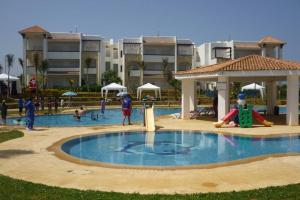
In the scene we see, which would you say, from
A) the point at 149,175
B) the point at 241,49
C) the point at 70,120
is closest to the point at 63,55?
the point at 241,49

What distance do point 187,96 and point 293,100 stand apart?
24.9 feet

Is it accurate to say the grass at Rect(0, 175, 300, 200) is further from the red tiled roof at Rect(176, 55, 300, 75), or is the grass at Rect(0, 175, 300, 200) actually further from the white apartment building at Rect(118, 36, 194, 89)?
the white apartment building at Rect(118, 36, 194, 89)

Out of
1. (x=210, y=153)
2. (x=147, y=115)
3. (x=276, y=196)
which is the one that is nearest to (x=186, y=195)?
(x=276, y=196)

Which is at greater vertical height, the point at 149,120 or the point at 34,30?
the point at 34,30

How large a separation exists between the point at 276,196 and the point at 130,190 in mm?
2777

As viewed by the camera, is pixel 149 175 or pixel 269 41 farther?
pixel 269 41

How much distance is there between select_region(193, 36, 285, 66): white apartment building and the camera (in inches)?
2566

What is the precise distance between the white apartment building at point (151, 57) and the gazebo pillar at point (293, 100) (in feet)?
145

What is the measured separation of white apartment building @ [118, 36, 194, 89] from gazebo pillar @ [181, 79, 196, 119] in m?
38.4

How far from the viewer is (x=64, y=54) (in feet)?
202

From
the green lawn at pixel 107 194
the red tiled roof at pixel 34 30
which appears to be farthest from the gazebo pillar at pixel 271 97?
the red tiled roof at pixel 34 30

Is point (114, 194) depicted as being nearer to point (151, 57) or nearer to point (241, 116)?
point (241, 116)

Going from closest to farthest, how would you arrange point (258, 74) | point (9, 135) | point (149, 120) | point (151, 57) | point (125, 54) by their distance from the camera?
point (9, 135), point (149, 120), point (258, 74), point (125, 54), point (151, 57)

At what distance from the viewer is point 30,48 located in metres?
61.2
